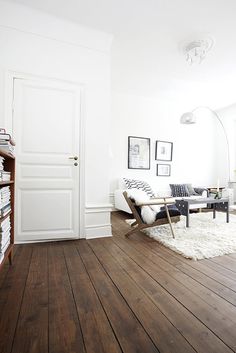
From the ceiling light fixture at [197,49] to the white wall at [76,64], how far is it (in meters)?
1.30

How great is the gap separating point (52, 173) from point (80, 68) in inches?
60.1

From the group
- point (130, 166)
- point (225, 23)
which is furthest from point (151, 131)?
point (225, 23)

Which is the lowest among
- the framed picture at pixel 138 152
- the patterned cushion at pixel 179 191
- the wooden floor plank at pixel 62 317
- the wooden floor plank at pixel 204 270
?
the wooden floor plank at pixel 204 270

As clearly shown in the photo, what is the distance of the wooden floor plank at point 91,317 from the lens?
98cm

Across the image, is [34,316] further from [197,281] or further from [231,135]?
[231,135]

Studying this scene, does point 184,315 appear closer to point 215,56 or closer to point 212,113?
point 215,56

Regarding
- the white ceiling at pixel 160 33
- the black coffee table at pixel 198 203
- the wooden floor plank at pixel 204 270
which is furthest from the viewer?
the black coffee table at pixel 198 203

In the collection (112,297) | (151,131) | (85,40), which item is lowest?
(112,297)

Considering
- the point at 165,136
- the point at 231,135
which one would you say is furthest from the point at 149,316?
the point at 231,135

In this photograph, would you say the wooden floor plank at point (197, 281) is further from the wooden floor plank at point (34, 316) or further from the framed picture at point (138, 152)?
the framed picture at point (138, 152)

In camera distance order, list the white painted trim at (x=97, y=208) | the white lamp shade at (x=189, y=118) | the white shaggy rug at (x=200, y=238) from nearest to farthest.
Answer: the white shaggy rug at (x=200, y=238) < the white painted trim at (x=97, y=208) < the white lamp shade at (x=189, y=118)

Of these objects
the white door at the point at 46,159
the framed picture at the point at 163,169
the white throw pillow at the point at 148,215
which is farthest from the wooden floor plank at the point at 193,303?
the framed picture at the point at 163,169

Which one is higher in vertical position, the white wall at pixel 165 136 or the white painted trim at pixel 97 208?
the white wall at pixel 165 136

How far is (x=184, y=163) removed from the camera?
232 inches
